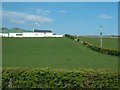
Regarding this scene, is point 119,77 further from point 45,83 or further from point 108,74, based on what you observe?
point 45,83

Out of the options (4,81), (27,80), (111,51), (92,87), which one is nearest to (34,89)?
(27,80)

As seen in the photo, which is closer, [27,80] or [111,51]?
[27,80]

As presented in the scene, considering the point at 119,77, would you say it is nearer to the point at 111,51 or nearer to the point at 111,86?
the point at 111,86

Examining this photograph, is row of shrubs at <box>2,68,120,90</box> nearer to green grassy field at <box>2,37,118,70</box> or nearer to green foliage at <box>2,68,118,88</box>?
green foliage at <box>2,68,118,88</box>

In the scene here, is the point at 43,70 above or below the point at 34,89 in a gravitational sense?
above

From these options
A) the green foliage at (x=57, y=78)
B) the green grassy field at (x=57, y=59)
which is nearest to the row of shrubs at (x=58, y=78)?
the green foliage at (x=57, y=78)

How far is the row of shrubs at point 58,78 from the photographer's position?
35.7 feet

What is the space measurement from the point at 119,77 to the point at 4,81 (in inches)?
160

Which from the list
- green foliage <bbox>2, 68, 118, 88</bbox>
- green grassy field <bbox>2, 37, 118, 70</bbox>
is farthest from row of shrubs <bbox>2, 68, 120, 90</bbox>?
green grassy field <bbox>2, 37, 118, 70</bbox>

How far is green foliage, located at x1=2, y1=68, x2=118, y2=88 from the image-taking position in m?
10.9

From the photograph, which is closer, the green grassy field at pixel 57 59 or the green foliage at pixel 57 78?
the green foliage at pixel 57 78

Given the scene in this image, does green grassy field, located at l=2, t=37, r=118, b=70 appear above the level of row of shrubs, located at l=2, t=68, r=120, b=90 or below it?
below

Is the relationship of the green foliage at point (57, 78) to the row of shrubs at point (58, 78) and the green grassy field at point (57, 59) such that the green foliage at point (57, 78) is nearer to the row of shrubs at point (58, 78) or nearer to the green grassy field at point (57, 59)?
the row of shrubs at point (58, 78)

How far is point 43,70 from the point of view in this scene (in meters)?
10.9
